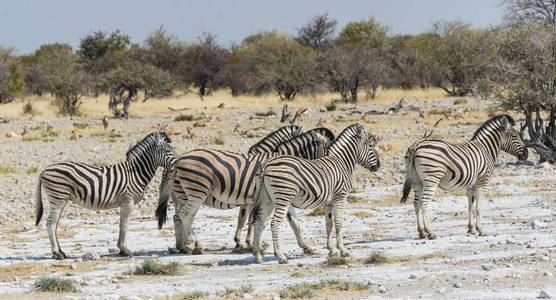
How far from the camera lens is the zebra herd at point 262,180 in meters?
12.4

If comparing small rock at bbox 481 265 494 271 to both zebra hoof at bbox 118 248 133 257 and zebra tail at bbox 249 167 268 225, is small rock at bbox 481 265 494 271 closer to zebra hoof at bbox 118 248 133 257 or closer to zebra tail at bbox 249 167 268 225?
zebra tail at bbox 249 167 268 225

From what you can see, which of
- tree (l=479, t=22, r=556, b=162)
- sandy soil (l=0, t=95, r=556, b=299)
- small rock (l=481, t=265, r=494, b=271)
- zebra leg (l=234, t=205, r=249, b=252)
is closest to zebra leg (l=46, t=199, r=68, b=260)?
sandy soil (l=0, t=95, r=556, b=299)

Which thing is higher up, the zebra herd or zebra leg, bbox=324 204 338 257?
the zebra herd

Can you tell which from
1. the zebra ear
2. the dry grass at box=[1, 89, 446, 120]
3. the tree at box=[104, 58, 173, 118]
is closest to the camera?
the zebra ear

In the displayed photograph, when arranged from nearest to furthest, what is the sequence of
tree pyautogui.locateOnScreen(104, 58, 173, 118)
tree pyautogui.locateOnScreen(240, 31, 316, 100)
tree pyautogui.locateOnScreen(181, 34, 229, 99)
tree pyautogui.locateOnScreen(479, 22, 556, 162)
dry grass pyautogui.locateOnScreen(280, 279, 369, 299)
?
dry grass pyautogui.locateOnScreen(280, 279, 369, 299)
tree pyautogui.locateOnScreen(479, 22, 556, 162)
tree pyautogui.locateOnScreen(104, 58, 173, 118)
tree pyautogui.locateOnScreen(240, 31, 316, 100)
tree pyautogui.locateOnScreen(181, 34, 229, 99)

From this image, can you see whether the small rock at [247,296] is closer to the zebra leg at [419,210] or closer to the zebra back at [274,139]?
the zebra leg at [419,210]

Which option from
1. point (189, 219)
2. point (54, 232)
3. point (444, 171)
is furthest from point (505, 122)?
point (54, 232)

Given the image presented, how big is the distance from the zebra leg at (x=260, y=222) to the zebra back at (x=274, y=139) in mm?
2626

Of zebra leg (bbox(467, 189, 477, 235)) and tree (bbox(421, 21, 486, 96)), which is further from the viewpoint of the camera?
tree (bbox(421, 21, 486, 96))

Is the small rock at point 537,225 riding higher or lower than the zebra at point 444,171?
lower

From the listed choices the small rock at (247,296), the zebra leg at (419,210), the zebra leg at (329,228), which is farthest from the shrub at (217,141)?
the small rock at (247,296)

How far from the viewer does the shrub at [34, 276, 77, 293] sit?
33.9 ft

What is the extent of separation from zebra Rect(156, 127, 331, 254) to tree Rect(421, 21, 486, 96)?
36.7m

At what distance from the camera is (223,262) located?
41.3ft
